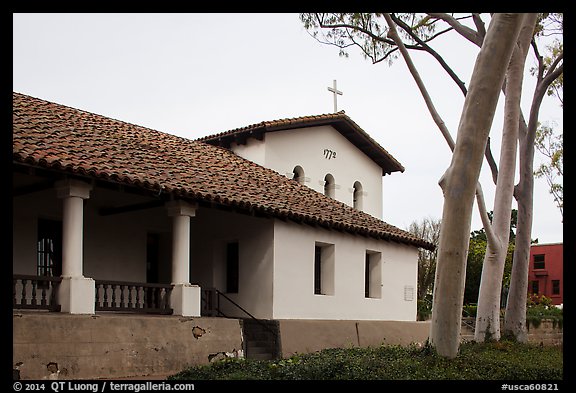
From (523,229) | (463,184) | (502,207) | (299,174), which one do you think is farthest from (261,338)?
(299,174)

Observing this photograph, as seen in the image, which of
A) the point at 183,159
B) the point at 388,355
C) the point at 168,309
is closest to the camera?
the point at 388,355

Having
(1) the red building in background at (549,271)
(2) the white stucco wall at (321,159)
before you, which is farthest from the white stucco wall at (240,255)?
(1) the red building in background at (549,271)

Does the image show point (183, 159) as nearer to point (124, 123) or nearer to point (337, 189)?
point (124, 123)

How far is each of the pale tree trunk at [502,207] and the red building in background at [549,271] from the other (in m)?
40.0

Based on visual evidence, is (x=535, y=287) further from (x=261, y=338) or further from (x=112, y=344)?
(x=112, y=344)

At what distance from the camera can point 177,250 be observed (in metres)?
15.6

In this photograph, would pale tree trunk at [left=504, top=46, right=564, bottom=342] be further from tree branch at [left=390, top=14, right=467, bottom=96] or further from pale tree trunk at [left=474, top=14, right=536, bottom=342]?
tree branch at [left=390, top=14, right=467, bottom=96]

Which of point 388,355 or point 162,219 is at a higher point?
point 162,219

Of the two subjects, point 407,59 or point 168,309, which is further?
point 168,309

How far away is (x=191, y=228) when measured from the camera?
778 inches

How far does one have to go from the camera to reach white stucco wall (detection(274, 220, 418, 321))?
18.0 m
